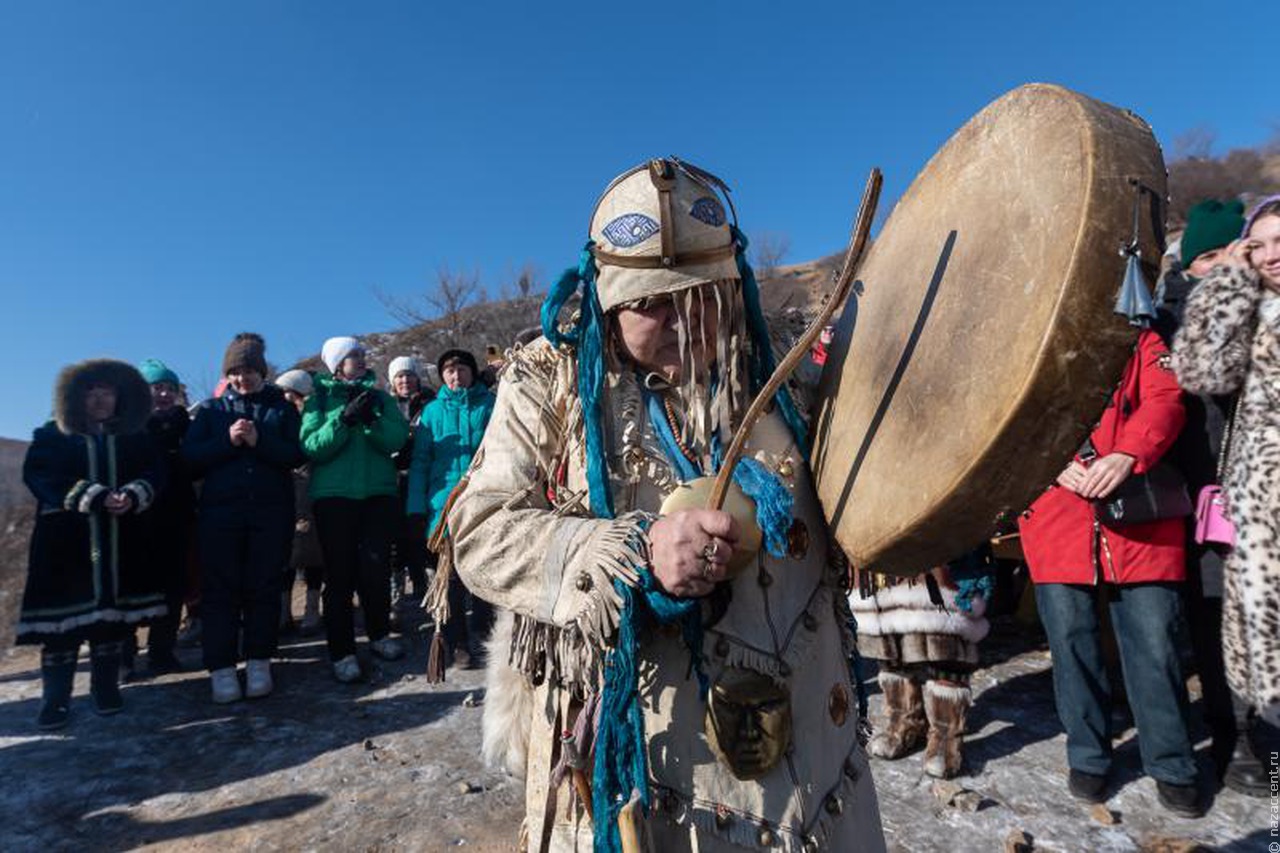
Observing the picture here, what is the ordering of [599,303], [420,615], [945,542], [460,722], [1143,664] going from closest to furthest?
1. [945,542]
2. [599,303]
3. [1143,664]
4. [460,722]
5. [420,615]

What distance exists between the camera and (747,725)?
4.41 feet

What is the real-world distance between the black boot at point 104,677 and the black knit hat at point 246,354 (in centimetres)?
203

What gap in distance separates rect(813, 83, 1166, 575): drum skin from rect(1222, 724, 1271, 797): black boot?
3234mm

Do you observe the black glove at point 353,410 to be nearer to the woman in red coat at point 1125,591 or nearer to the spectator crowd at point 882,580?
the spectator crowd at point 882,580

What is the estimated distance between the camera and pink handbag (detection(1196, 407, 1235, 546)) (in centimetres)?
288

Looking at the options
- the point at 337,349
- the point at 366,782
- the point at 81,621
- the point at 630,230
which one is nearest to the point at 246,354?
the point at 337,349

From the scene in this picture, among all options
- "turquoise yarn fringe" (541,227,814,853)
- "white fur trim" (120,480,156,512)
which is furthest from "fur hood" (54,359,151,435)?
"turquoise yarn fringe" (541,227,814,853)

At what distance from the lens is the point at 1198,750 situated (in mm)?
3760

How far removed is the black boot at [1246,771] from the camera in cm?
318

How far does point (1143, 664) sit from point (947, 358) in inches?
113

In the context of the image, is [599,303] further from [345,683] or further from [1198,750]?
[345,683]

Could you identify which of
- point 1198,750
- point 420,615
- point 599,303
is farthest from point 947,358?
point 420,615

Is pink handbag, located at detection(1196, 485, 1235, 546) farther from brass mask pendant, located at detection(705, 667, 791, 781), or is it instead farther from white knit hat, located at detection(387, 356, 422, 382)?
white knit hat, located at detection(387, 356, 422, 382)

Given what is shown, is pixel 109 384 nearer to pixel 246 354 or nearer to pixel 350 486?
pixel 246 354
